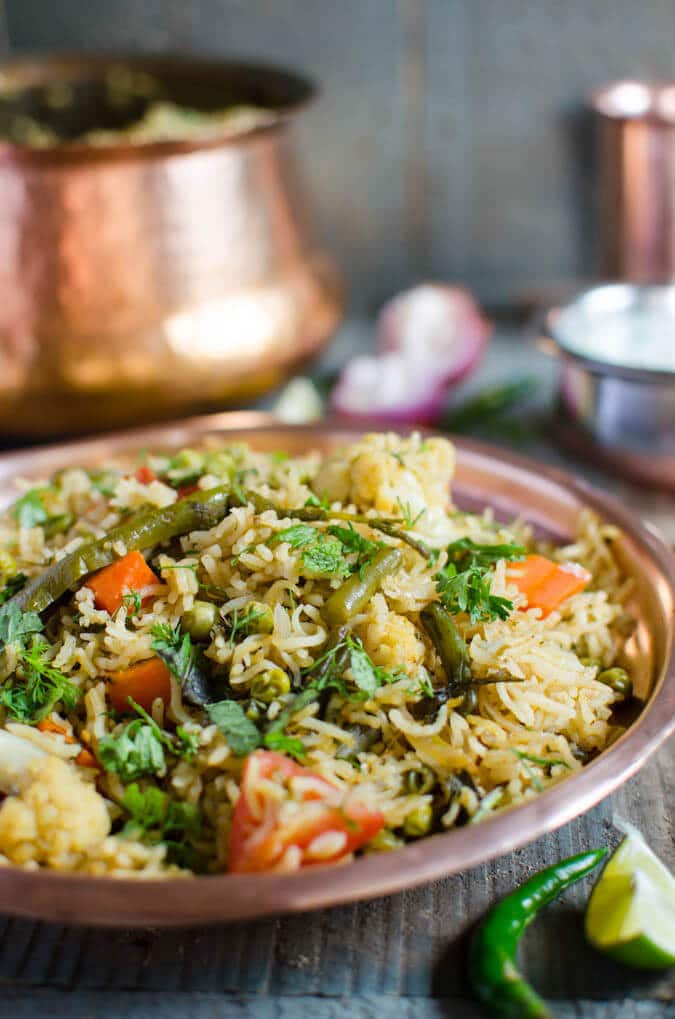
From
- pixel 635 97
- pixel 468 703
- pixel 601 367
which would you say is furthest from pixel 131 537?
pixel 635 97

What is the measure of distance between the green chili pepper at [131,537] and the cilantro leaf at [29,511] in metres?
0.34

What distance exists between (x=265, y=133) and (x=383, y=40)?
5.40 feet

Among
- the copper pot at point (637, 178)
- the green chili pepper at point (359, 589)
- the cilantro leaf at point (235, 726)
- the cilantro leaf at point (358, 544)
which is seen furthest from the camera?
the copper pot at point (637, 178)

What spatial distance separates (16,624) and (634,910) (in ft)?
4.63

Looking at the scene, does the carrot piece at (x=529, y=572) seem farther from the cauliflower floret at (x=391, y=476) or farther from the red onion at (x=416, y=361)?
the red onion at (x=416, y=361)

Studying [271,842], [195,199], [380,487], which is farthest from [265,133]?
[271,842]

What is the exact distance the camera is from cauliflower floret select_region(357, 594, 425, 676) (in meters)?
2.34

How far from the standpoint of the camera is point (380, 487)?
8.70 feet

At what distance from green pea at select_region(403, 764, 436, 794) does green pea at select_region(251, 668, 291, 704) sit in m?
0.30

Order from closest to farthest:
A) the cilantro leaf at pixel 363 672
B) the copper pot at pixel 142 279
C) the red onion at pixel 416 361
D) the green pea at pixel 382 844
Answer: the green pea at pixel 382 844 → the cilantro leaf at pixel 363 672 → the copper pot at pixel 142 279 → the red onion at pixel 416 361

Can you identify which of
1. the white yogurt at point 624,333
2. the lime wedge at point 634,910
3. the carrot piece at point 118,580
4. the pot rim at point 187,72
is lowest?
the lime wedge at point 634,910

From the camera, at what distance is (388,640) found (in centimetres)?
234

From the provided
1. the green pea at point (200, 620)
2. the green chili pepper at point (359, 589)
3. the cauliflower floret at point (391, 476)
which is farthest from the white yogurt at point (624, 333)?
the green pea at point (200, 620)

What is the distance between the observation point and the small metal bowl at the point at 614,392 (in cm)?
379
